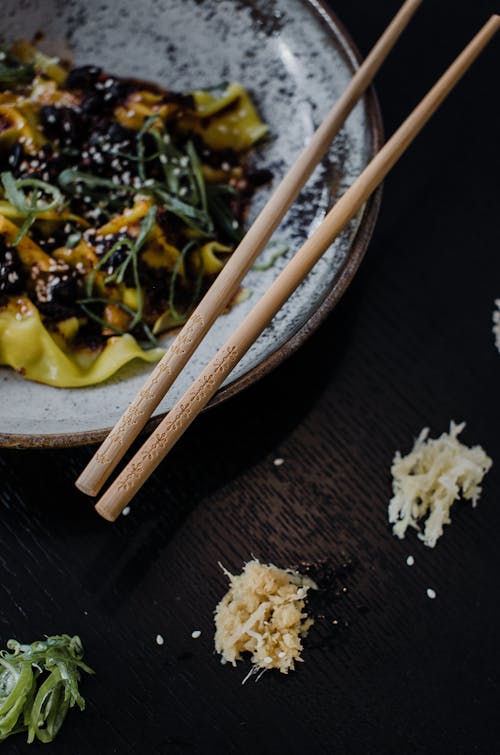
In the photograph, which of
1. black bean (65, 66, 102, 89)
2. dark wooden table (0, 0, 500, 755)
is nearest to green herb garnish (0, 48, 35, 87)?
black bean (65, 66, 102, 89)

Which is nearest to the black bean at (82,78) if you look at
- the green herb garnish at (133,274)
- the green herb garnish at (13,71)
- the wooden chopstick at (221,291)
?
the green herb garnish at (13,71)

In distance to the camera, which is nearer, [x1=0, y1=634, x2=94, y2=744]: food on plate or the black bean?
[x1=0, y1=634, x2=94, y2=744]: food on plate

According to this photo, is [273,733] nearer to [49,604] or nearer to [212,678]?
[212,678]

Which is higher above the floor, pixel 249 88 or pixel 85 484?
pixel 249 88

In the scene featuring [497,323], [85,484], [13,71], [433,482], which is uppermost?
[497,323]

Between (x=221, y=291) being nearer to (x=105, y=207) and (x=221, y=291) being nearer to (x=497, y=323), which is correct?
(x=105, y=207)

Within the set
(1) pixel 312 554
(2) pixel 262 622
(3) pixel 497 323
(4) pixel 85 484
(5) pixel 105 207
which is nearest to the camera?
(4) pixel 85 484

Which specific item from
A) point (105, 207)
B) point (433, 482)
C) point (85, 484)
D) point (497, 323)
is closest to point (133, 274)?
point (105, 207)

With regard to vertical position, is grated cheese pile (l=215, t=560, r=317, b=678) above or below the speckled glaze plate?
below

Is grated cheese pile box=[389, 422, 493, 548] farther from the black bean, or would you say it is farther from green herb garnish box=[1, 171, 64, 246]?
the black bean
